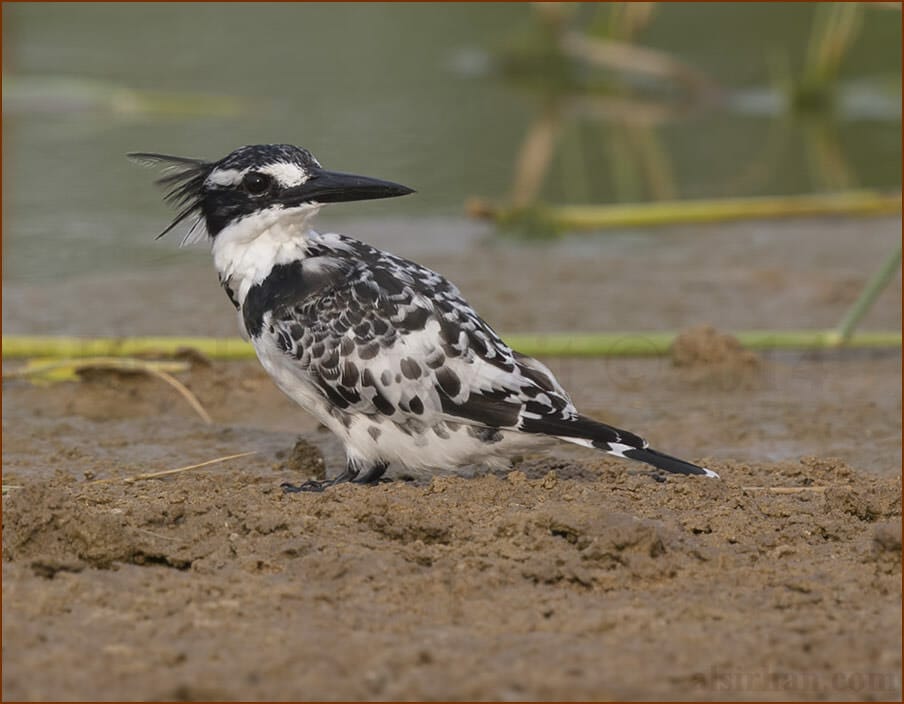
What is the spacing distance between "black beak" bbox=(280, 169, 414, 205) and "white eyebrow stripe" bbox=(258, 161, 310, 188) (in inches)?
0.8

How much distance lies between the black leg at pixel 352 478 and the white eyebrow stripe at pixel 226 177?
1079mm

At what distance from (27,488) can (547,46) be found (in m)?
13.4

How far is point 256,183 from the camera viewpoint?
5.34m

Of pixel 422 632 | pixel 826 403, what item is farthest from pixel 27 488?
pixel 826 403

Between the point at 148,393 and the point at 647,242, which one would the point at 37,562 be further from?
the point at 647,242

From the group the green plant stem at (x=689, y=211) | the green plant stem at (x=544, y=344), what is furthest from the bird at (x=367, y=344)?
the green plant stem at (x=689, y=211)

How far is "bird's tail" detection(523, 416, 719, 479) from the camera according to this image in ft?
16.5

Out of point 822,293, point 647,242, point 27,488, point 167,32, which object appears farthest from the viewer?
point 167,32

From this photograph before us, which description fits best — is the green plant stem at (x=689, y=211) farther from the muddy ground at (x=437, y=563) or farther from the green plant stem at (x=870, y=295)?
the muddy ground at (x=437, y=563)

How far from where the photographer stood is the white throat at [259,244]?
210 inches

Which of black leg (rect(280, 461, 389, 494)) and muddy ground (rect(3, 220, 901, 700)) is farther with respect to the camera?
black leg (rect(280, 461, 389, 494))

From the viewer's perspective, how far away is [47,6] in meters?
20.1

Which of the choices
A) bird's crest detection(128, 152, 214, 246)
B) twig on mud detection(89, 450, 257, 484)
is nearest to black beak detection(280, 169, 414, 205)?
bird's crest detection(128, 152, 214, 246)

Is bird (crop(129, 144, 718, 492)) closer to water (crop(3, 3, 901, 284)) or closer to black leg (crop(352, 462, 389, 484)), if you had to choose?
black leg (crop(352, 462, 389, 484))
